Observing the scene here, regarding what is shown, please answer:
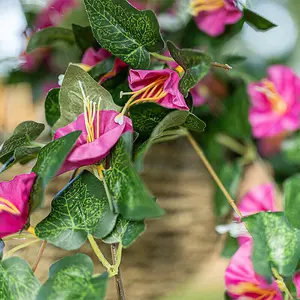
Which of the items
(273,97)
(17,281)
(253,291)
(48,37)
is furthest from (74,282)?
(273,97)

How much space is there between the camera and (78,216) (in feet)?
0.89

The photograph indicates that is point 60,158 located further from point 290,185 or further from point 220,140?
point 220,140

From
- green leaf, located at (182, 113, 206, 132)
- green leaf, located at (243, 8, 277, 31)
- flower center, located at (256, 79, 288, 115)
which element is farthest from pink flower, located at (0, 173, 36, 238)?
flower center, located at (256, 79, 288, 115)

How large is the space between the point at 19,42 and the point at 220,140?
0.29 m

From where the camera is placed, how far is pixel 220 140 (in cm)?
61

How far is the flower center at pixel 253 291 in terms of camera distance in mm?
316

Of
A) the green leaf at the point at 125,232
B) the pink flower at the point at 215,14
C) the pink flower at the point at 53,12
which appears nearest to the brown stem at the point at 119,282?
the green leaf at the point at 125,232

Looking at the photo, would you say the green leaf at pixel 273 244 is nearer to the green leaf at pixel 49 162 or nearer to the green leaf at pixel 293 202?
the green leaf at pixel 293 202

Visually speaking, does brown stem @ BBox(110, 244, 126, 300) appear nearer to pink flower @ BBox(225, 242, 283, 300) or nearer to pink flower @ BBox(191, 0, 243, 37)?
pink flower @ BBox(225, 242, 283, 300)

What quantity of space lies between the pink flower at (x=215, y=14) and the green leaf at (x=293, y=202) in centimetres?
17

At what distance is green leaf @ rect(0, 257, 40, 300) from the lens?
0.25 metres

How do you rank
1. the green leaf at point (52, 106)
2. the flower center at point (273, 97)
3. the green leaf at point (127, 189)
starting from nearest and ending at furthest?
the green leaf at point (127, 189), the green leaf at point (52, 106), the flower center at point (273, 97)

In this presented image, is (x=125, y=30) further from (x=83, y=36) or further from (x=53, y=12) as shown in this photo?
(x=53, y=12)

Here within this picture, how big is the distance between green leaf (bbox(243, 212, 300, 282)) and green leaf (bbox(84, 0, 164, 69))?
13cm
